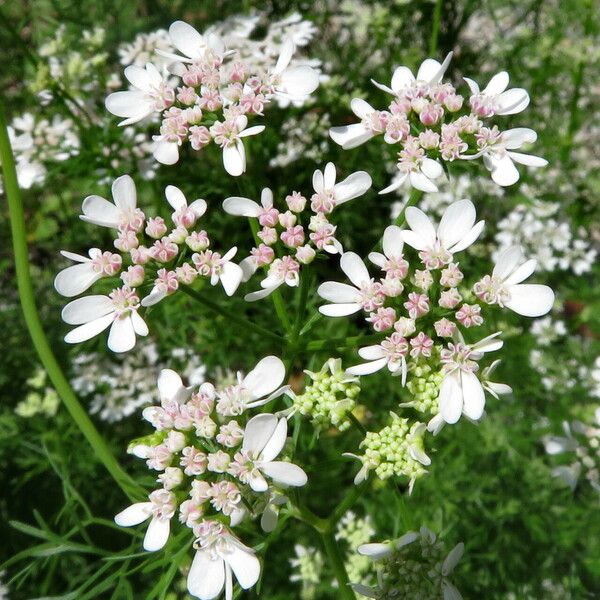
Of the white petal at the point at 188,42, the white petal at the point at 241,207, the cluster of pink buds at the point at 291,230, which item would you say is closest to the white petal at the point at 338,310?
the cluster of pink buds at the point at 291,230

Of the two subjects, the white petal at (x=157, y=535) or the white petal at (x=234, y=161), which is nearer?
the white petal at (x=157, y=535)

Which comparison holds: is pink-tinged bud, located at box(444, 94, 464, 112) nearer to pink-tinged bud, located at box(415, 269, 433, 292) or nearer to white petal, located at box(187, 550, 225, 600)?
pink-tinged bud, located at box(415, 269, 433, 292)

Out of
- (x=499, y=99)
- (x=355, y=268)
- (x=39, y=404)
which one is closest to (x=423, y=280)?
(x=355, y=268)

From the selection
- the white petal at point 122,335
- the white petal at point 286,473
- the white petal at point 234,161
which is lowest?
the white petal at point 286,473

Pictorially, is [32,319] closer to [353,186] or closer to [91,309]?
[91,309]

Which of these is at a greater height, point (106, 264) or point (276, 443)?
point (106, 264)

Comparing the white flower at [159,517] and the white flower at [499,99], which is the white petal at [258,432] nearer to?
the white flower at [159,517]

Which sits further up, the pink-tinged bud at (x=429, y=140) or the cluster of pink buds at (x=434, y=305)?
the pink-tinged bud at (x=429, y=140)
